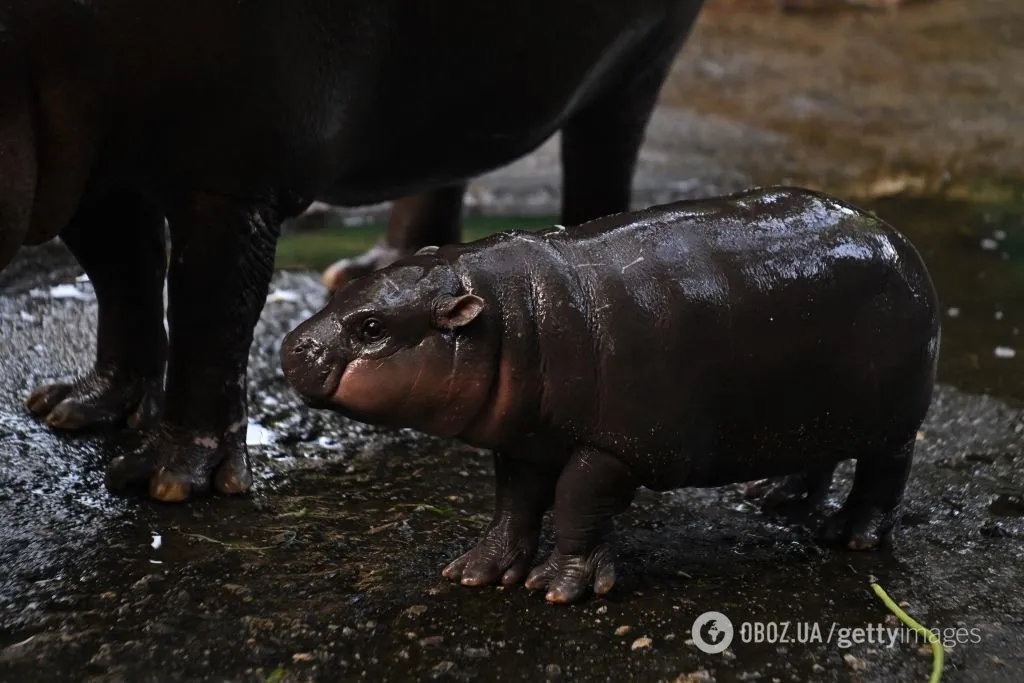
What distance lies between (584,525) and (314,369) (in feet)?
2.00

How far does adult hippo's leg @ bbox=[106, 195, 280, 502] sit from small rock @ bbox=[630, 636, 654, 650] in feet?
3.62

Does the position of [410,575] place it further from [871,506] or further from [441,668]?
[871,506]

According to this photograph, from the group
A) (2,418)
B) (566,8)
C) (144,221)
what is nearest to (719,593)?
(566,8)

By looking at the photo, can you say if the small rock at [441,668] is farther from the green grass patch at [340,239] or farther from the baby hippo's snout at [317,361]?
the green grass patch at [340,239]

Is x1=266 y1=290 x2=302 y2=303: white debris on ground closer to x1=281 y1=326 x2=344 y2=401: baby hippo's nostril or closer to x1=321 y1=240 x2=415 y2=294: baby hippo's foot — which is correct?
x1=321 y1=240 x2=415 y2=294: baby hippo's foot

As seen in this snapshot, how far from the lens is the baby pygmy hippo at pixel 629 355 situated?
226cm

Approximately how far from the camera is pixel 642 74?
3.87 m

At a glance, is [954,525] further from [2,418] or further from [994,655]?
[2,418]

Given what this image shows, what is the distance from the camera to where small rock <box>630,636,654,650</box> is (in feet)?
7.38

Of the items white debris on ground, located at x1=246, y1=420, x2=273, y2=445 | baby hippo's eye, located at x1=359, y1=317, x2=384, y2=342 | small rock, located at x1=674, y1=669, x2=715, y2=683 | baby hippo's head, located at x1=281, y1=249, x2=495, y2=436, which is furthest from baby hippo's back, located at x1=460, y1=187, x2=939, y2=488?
white debris on ground, located at x1=246, y1=420, x2=273, y2=445

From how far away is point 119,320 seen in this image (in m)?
3.34

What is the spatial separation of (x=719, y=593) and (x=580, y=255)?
2.47ft

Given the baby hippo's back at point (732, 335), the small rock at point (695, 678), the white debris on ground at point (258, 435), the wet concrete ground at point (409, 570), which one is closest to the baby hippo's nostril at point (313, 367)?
the baby hippo's back at point (732, 335)

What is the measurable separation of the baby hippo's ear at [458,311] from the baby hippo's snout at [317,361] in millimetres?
198
